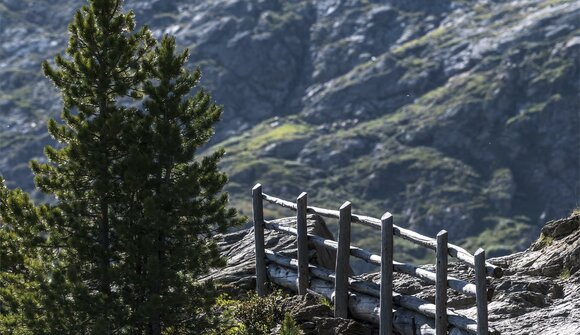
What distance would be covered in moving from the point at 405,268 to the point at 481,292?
3.13 meters

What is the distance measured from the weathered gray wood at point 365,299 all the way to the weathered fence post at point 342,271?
0.59 feet

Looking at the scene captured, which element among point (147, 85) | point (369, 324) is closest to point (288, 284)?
point (369, 324)

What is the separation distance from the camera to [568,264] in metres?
23.2

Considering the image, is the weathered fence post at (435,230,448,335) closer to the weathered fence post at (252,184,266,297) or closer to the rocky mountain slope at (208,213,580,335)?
the rocky mountain slope at (208,213,580,335)

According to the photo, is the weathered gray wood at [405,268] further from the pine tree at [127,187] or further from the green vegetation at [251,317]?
the pine tree at [127,187]

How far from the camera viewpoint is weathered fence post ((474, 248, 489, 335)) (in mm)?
17625

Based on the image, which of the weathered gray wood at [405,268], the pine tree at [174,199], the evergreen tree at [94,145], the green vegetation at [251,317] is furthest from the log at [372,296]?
the evergreen tree at [94,145]

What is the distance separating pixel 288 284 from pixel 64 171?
638 cm

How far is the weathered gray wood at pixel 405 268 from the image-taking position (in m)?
18.7

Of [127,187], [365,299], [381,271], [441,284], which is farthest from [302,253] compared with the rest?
[441,284]

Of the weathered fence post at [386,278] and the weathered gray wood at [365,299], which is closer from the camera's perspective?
the weathered gray wood at [365,299]

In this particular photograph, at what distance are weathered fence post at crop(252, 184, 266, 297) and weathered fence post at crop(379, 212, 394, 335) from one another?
5.48 meters

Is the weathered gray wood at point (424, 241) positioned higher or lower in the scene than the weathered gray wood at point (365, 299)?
higher

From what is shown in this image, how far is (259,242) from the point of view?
25828mm
